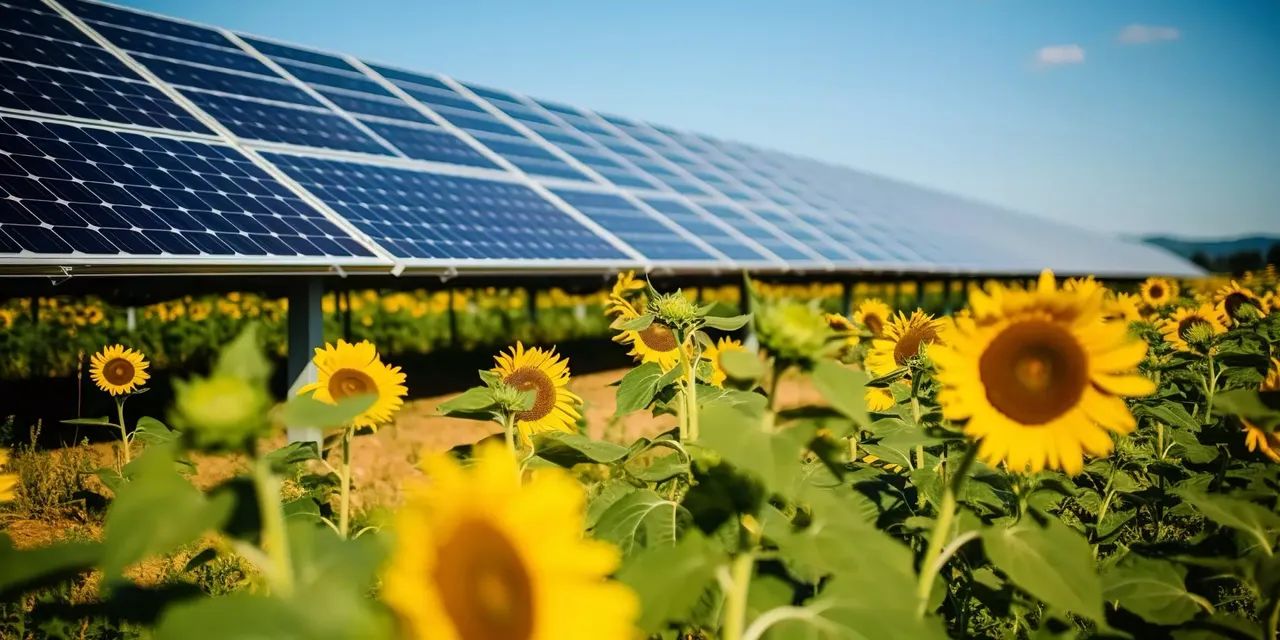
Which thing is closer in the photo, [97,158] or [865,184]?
[97,158]

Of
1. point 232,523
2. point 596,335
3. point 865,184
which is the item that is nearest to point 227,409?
point 232,523

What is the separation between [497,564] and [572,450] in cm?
116

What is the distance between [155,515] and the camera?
36.2 inches

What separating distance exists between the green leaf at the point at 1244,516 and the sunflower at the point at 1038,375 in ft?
1.47

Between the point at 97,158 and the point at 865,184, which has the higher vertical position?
the point at 865,184

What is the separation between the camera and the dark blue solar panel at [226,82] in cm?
782

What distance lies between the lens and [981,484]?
226cm

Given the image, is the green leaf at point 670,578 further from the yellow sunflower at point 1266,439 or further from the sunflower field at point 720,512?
the yellow sunflower at point 1266,439

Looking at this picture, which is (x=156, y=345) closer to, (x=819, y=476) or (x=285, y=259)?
(x=285, y=259)

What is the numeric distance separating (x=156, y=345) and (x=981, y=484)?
1190cm

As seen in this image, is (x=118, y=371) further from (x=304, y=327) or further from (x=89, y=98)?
(x=89, y=98)

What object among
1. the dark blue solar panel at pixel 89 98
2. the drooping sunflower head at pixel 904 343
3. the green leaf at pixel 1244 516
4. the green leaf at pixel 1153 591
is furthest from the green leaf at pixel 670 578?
the dark blue solar panel at pixel 89 98

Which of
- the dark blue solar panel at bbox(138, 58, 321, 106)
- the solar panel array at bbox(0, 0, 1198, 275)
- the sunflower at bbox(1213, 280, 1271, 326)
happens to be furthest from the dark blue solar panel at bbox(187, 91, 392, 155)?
the sunflower at bbox(1213, 280, 1271, 326)

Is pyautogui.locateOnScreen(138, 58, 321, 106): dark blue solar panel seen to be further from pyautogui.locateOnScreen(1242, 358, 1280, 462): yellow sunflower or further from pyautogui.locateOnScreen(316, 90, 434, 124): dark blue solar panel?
pyautogui.locateOnScreen(1242, 358, 1280, 462): yellow sunflower
